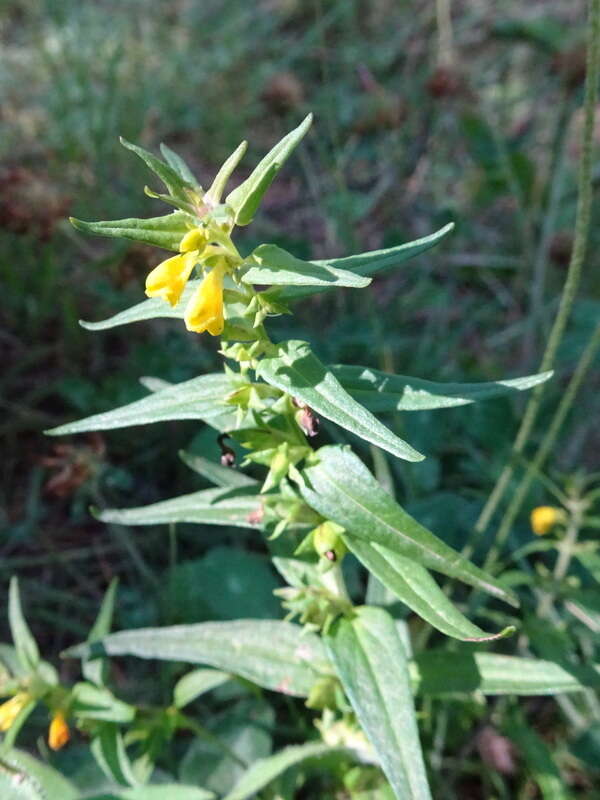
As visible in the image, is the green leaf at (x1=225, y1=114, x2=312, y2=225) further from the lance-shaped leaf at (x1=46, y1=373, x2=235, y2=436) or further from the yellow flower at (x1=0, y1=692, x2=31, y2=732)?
the yellow flower at (x1=0, y1=692, x2=31, y2=732)

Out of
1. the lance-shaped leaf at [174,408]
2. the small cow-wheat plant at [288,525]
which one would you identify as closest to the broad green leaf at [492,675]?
the small cow-wheat plant at [288,525]

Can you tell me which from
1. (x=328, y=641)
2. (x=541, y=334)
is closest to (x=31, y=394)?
(x=328, y=641)

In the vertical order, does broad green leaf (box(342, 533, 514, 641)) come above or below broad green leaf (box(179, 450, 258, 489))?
above

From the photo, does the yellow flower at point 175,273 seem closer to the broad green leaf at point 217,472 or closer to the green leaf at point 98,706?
the broad green leaf at point 217,472

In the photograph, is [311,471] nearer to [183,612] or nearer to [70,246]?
[183,612]

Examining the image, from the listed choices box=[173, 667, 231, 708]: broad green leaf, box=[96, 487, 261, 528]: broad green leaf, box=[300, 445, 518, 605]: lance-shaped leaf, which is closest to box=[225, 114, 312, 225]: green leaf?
box=[300, 445, 518, 605]: lance-shaped leaf

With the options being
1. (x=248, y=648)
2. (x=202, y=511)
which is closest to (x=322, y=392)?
(x=202, y=511)
